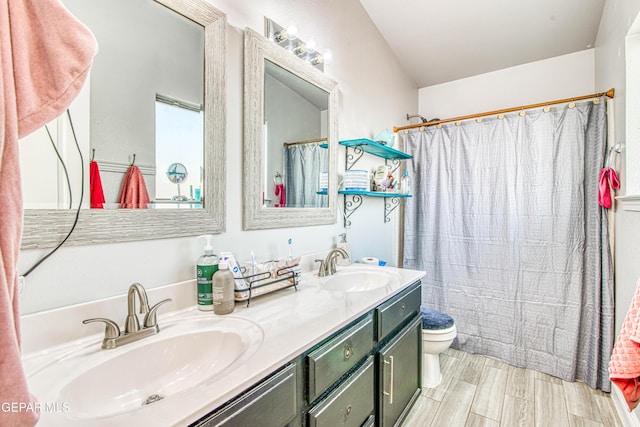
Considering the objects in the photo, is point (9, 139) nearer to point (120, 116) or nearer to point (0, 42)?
point (0, 42)

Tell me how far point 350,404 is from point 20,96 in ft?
3.95

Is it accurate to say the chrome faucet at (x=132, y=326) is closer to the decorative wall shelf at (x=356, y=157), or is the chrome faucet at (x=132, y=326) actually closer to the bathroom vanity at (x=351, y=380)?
the bathroom vanity at (x=351, y=380)

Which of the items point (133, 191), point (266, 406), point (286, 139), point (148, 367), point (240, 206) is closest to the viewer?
point (266, 406)

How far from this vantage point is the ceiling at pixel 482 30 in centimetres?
209

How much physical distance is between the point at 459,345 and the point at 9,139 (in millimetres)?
2934

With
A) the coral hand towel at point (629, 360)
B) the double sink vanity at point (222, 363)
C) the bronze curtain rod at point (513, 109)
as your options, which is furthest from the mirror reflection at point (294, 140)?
the coral hand towel at point (629, 360)

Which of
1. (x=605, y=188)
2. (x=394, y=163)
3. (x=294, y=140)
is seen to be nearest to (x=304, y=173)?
(x=294, y=140)

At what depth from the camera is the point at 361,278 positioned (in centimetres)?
180

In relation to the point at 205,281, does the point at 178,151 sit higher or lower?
higher

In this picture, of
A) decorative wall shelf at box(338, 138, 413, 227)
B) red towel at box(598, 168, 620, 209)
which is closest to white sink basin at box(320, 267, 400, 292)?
decorative wall shelf at box(338, 138, 413, 227)

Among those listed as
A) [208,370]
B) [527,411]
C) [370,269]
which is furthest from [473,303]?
[208,370]

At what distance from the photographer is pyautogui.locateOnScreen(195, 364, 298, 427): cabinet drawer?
2.09ft

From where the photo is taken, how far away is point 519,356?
234 centimetres

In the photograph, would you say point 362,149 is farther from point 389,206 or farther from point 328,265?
point 328,265
